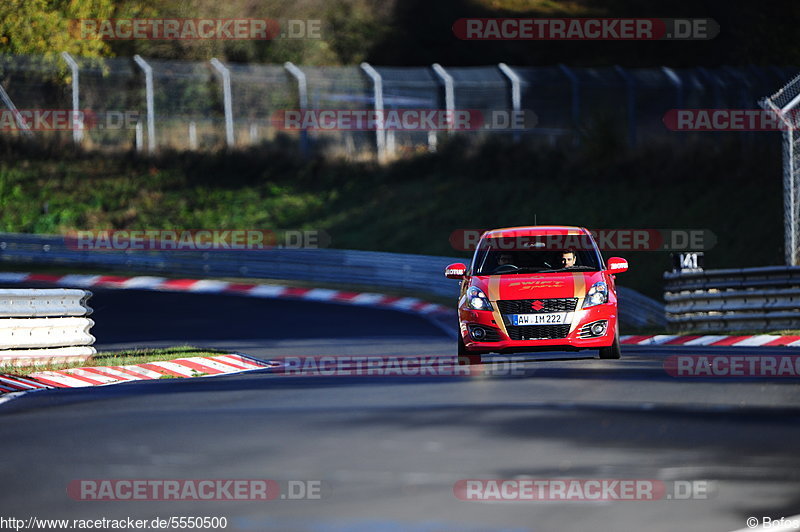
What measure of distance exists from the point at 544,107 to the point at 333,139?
7508 millimetres

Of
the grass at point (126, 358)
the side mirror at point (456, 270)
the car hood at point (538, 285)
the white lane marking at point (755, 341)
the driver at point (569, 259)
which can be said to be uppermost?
the driver at point (569, 259)

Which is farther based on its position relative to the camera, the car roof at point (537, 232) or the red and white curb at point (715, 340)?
the red and white curb at point (715, 340)

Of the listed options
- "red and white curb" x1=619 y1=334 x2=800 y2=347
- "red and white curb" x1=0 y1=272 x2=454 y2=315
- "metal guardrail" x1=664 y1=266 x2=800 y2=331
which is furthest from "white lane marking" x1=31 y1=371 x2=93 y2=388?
"red and white curb" x1=0 y1=272 x2=454 y2=315

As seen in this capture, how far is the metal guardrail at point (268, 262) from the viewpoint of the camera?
3266 cm

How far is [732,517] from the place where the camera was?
7059 mm

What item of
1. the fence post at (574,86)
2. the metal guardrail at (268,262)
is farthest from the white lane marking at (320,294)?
the fence post at (574,86)

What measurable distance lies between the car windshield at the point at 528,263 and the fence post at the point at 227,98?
23.6 m

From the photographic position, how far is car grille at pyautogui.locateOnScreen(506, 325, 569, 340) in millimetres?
15164

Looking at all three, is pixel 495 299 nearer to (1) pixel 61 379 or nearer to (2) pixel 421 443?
(1) pixel 61 379

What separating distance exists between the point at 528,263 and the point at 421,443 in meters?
7.40

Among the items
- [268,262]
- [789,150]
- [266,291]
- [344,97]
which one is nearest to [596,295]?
[789,150]

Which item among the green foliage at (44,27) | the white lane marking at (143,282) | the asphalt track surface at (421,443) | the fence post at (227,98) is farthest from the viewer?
the fence post at (227,98)

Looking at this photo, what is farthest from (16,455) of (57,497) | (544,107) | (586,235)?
(544,107)

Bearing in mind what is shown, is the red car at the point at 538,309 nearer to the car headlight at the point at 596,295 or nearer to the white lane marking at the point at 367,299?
the car headlight at the point at 596,295
